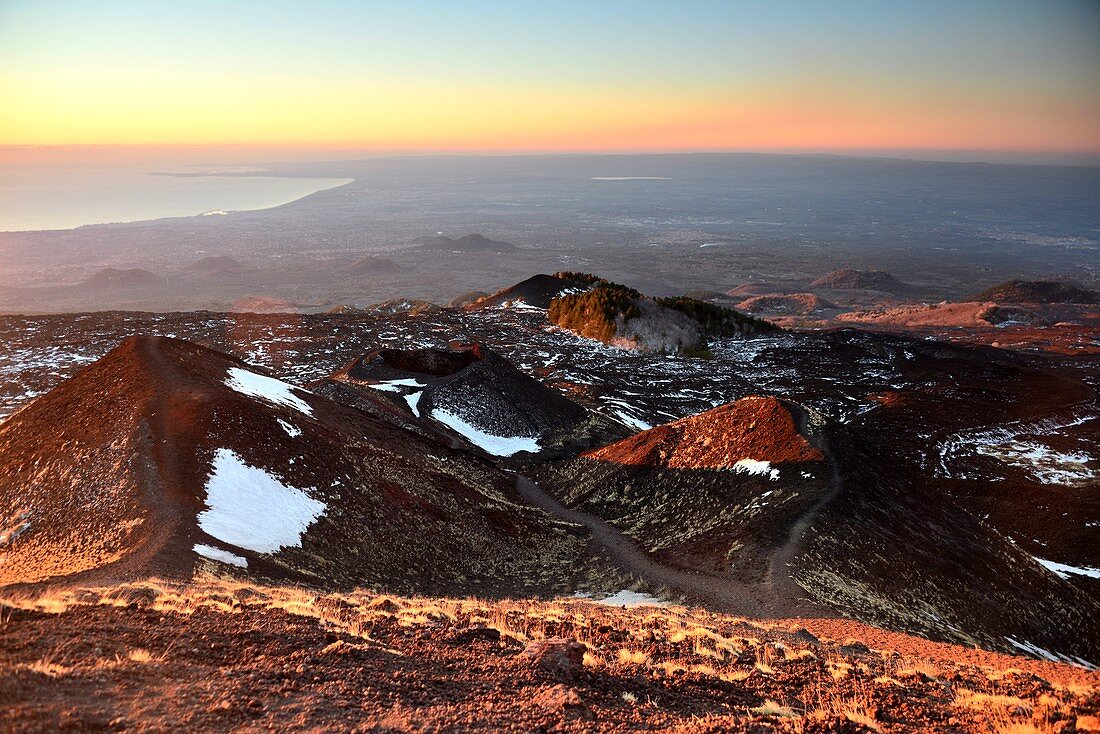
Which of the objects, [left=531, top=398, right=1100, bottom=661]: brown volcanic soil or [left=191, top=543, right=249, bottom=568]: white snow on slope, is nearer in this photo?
[left=191, top=543, right=249, bottom=568]: white snow on slope

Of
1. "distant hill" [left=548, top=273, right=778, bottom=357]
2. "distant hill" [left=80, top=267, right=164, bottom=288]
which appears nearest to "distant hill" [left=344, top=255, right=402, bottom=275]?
"distant hill" [left=80, top=267, right=164, bottom=288]

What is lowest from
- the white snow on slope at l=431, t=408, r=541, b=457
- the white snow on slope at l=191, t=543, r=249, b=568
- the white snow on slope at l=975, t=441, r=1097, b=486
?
the white snow on slope at l=975, t=441, r=1097, b=486

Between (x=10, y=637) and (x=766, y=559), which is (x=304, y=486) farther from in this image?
(x=766, y=559)

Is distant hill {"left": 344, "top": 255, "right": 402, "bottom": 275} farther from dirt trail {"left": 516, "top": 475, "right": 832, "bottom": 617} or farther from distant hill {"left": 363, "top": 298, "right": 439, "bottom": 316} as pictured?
dirt trail {"left": 516, "top": 475, "right": 832, "bottom": 617}

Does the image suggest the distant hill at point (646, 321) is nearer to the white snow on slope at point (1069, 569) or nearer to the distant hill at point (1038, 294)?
the white snow on slope at point (1069, 569)

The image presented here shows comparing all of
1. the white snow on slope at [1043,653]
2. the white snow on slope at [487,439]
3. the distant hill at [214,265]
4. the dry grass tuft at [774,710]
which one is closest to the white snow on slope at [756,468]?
the white snow on slope at [1043,653]
